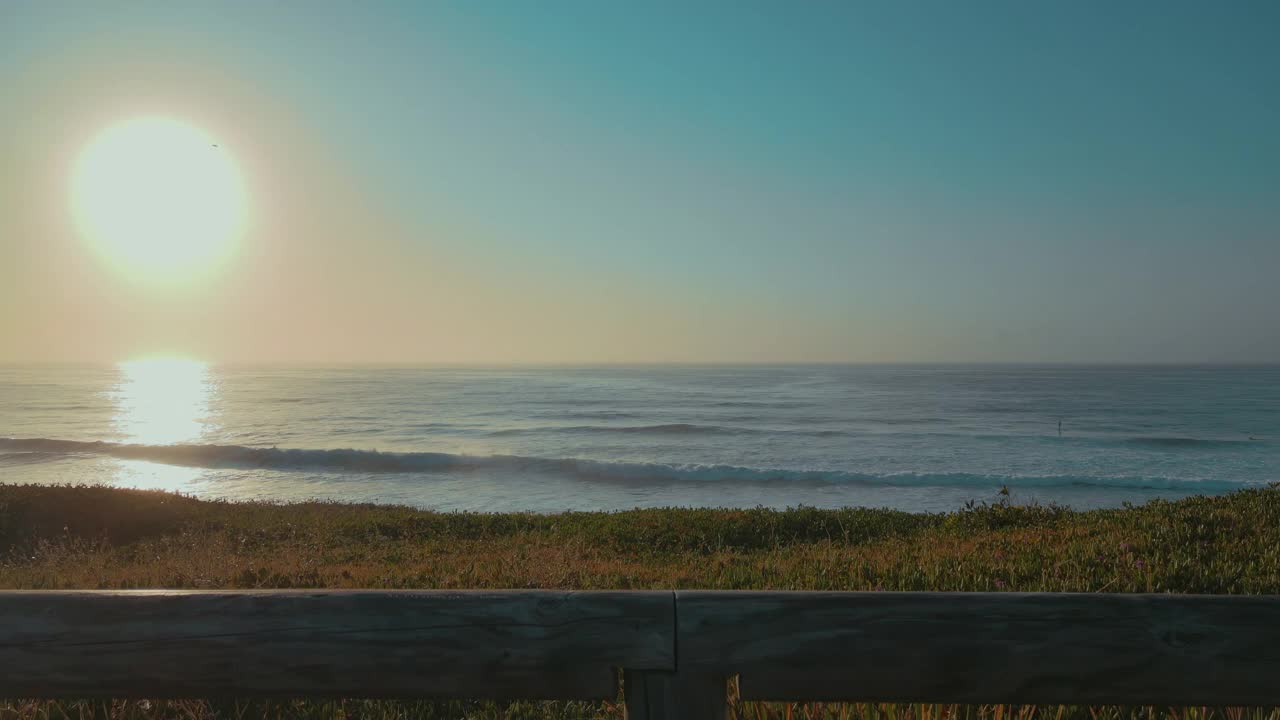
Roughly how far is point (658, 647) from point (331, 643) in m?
0.78

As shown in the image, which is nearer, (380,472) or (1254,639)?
(1254,639)

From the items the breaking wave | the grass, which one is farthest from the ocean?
the grass

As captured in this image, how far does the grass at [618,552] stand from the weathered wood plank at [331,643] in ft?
5.53

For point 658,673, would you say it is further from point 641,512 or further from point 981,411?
point 981,411

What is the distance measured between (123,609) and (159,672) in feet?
0.58

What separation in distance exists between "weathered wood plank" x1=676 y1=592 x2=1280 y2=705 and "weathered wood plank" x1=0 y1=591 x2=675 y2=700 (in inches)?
8.0

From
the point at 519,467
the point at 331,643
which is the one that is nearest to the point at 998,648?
the point at 331,643

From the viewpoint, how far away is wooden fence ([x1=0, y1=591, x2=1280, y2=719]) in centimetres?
165

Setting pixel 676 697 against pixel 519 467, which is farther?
pixel 519 467

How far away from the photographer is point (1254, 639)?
165cm

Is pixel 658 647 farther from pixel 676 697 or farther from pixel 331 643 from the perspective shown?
pixel 331 643

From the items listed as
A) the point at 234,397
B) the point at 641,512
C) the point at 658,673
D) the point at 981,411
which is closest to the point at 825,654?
the point at 658,673

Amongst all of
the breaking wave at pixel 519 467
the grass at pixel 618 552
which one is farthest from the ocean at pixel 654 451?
the grass at pixel 618 552

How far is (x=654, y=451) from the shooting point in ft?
115
